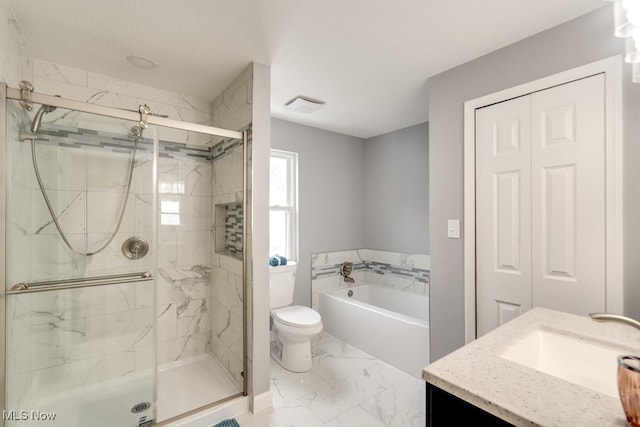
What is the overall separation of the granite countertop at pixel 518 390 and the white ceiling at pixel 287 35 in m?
1.53

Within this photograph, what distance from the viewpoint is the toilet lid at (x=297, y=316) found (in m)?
2.38

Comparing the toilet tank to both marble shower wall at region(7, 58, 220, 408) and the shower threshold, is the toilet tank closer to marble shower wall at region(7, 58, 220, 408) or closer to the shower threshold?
the shower threshold

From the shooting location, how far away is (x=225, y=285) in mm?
2377

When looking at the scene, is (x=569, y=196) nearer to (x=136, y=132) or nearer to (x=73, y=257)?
(x=136, y=132)

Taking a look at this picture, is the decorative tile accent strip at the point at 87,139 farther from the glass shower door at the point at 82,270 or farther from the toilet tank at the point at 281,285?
the toilet tank at the point at 281,285

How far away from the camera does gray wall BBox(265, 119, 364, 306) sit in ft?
10.6

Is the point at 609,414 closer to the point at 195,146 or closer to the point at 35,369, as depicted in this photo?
the point at 35,369

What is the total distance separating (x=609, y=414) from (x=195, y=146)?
2.78m

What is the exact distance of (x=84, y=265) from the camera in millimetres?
1656

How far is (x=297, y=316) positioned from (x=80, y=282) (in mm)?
1538

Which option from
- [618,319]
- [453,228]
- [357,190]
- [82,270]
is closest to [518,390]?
[618,319]

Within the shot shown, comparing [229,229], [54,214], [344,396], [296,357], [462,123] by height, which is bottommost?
[344,396]

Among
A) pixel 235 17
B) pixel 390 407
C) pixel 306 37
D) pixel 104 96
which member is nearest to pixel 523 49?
pixel 306 37

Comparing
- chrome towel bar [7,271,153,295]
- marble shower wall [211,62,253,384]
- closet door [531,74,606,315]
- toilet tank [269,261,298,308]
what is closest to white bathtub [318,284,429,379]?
toilet tank [269,261,298,308]
